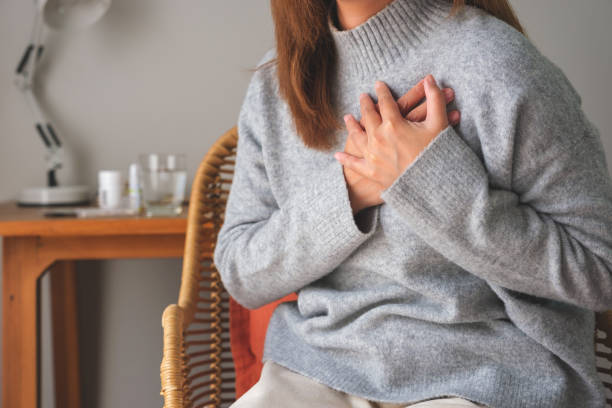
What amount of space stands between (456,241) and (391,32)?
311 millimetres

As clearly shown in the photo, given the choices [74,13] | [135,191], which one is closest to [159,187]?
[135,191]

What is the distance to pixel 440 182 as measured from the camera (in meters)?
0.67

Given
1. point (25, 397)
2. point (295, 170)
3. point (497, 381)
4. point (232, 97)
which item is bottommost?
point (25, 397)

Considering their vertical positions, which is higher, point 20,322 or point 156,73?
point 156,73

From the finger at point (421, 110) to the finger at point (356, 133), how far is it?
63 mm

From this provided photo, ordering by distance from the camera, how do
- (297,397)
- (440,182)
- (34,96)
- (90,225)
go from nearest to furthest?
1. (440,182)
2. (297,397)
3. (90,225)
4. (34,96)

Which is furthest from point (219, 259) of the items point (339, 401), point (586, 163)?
point (586, 163)

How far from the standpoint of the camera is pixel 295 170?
0.87 m

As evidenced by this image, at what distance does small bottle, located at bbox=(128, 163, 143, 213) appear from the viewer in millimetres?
1353

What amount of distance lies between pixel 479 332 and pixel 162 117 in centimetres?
112

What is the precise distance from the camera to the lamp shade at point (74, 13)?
142cm

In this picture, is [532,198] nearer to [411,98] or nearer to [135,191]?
[411,98]

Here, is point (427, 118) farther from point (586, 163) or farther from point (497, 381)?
point (497, 381)

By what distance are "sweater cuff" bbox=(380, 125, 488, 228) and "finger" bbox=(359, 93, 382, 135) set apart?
0.30 ft
